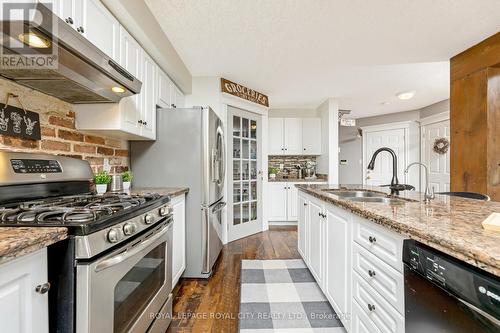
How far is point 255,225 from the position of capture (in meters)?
3.91

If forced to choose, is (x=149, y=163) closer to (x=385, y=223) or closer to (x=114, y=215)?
(x=114, y=215)

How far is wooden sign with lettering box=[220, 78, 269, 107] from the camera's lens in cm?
336

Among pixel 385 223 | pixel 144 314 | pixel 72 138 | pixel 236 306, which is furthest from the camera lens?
pixel 236 306

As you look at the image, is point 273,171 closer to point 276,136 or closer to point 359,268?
point 276,136

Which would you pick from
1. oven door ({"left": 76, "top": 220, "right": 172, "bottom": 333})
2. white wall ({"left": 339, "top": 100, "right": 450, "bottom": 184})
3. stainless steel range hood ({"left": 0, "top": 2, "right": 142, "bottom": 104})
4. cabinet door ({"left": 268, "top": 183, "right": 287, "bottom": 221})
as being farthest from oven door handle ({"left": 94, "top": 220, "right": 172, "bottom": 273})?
white wall ({"left": 339, "top": 100, "right": 450, "bottom": 184})

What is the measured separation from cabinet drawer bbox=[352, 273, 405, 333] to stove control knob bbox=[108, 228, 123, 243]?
1.13 m

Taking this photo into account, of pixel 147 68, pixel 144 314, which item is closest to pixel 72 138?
pixel 147 68

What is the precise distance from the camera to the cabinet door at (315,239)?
1.89 m

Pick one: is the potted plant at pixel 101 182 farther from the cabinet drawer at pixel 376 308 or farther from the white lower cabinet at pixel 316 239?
the cabinet drawer at pixel 376 308

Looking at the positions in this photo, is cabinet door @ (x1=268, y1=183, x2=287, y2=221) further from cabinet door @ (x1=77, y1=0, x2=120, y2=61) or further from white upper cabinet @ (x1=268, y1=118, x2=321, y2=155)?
cabinet door @ (x1=77, y1=0, x2=120, y2=61)

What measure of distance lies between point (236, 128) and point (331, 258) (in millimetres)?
2412

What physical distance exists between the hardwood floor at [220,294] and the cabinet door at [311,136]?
2059 millimetres

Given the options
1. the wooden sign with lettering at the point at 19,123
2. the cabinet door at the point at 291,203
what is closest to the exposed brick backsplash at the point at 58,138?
the wooden sign with lettering at the point at 19,123

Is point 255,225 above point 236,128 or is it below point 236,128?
below
